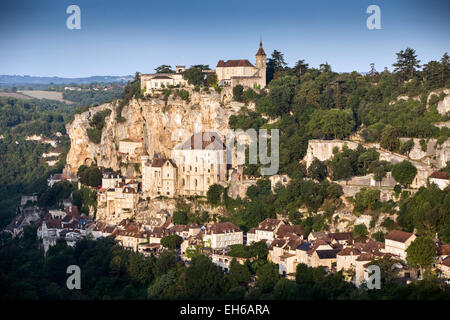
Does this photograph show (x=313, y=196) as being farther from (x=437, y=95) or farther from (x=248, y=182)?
(x=437, y=95)

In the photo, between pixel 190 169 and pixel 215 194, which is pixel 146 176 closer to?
pixel 190 169

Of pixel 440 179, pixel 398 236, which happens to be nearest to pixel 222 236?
pixel 398 236

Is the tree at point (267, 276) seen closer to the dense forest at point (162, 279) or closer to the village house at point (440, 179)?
the dense forest at point (162, 279)

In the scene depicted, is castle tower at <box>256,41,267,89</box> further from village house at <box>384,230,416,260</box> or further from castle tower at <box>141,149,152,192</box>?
village house at <box>384,230,416,260</box>

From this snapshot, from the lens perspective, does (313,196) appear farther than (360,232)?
Yes

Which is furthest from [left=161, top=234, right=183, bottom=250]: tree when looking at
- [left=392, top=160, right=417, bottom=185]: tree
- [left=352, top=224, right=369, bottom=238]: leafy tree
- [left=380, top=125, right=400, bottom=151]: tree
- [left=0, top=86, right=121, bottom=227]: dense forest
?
[left=380, top=125, right=400, bottom=151]: tree

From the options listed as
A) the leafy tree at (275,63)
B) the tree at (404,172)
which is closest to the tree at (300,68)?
the leafy tree at (275,63)
